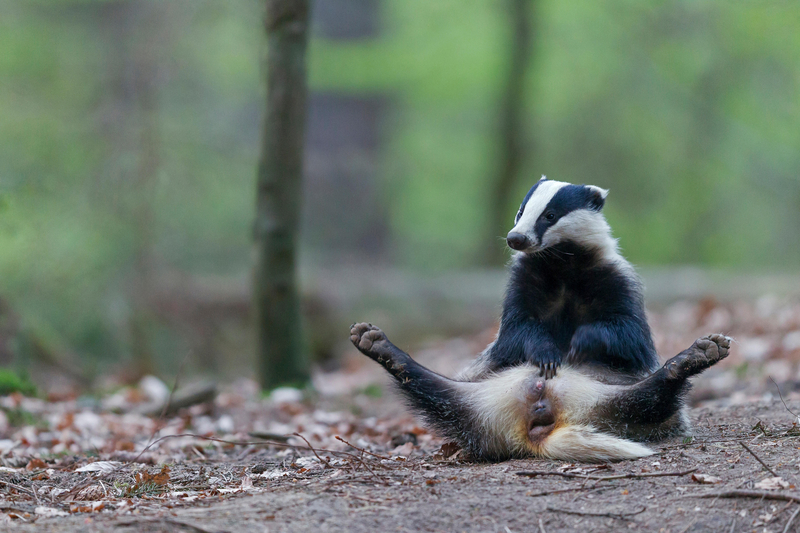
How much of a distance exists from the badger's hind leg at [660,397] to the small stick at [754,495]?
1.99 feet

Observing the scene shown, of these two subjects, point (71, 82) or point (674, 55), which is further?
point (674, 55)

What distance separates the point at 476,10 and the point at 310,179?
4.54 metres

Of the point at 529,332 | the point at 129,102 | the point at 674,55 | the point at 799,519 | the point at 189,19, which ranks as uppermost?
the point at 674,55

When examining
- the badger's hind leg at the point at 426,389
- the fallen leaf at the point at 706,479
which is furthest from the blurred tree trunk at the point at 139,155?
the fallen leaf at the point at 706,479

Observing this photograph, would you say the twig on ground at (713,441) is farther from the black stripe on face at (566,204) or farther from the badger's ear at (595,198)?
the badger's ear at (595,198)

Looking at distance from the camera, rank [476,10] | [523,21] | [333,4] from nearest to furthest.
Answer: [523,21] → [333,4] → [476,10]

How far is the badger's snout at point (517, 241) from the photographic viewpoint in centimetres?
367

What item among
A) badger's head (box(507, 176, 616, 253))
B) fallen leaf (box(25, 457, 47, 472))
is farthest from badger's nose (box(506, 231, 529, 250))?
fallen leaf (box(25, 457, 47, 472))

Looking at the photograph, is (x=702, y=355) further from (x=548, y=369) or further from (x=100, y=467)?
(x=100, y=467)

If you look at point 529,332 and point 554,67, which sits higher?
point 554,67

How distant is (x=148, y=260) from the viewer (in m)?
8.09

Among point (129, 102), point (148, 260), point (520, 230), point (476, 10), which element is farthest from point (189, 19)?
A: point (476, 10)

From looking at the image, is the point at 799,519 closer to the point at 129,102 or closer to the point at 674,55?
the point at 129,102

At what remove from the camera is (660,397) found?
3301 mm
